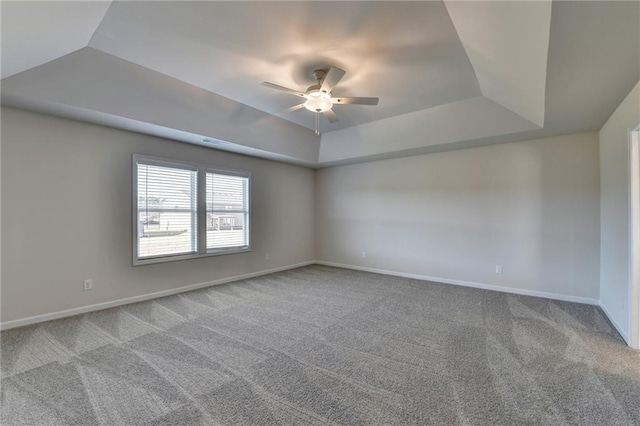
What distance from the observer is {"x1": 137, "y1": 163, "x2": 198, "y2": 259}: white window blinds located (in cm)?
415

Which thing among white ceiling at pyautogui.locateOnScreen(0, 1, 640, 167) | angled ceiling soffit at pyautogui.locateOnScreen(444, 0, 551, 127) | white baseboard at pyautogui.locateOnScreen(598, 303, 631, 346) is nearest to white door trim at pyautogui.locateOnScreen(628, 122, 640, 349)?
white baseboard at pyautogui.locateOnScreen(598, 303, 631, 346)

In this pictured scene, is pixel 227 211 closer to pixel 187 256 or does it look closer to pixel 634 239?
pixel 187 256

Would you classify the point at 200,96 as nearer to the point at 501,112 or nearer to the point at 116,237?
the point at 116,237

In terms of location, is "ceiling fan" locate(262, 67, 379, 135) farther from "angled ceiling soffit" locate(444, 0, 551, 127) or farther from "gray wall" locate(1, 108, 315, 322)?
"gray wall" locate(1, 108, 315, 322)

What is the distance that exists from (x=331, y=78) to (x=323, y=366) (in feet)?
8.75

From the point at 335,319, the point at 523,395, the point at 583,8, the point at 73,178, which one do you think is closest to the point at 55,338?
the point at 73,178

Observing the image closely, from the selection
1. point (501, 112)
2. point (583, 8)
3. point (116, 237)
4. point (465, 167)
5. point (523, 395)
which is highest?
point (501, 112)

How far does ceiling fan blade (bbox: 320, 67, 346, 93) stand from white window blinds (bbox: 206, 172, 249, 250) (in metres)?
2.88

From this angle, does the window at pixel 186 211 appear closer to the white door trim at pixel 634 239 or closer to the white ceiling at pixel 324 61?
the white ceiling at pixel 324 61

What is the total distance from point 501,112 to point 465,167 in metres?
1.22

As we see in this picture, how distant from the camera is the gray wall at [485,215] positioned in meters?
4.06

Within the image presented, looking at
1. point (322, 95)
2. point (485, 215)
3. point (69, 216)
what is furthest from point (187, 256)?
point (485, 215)

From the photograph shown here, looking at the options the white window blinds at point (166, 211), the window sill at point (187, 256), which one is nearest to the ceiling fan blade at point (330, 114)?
the white window blinds at point (166, 211)

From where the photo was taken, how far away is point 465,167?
16.3 ft
